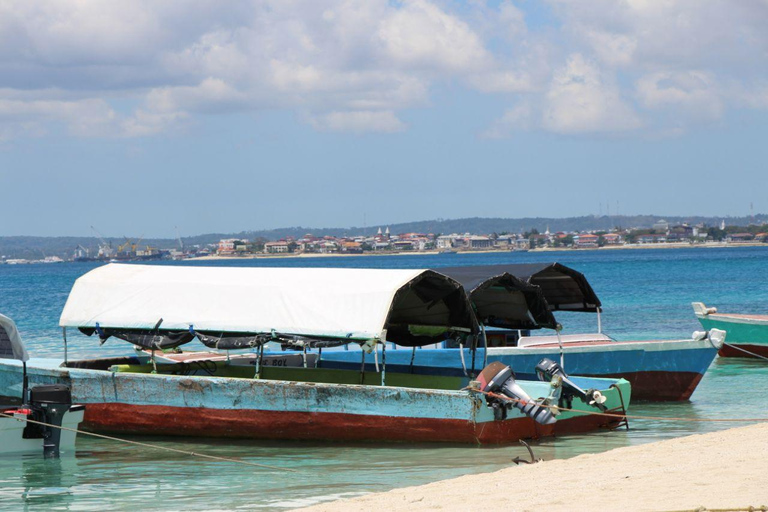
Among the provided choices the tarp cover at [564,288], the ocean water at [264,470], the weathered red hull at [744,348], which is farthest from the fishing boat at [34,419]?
the weathered red hull at [744,348]

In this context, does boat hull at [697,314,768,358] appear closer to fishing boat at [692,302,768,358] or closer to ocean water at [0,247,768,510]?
fishing boat at [692,302,768,358]

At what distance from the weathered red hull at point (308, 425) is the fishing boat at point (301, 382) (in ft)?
0.05

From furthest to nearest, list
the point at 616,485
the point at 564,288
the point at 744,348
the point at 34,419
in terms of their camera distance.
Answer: the point at 744,348 < the point at 564,288 < the point at 34,419 < the point at 616,485

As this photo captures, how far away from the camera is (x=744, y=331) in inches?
1083

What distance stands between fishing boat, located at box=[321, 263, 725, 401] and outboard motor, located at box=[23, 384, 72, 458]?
625 cm

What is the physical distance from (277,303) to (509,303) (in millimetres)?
4468

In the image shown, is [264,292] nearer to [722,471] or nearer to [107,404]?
[107,404]

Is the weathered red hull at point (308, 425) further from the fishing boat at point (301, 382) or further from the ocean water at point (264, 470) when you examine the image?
the ocean water at point (264, 470)

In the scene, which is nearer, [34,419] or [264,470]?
[264,470]

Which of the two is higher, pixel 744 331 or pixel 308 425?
pixel 308 425

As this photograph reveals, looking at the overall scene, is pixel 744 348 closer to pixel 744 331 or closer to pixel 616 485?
pixel 744 331

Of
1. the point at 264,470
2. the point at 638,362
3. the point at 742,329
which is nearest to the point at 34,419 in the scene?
the point at 264,470

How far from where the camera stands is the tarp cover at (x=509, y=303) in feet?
55.7

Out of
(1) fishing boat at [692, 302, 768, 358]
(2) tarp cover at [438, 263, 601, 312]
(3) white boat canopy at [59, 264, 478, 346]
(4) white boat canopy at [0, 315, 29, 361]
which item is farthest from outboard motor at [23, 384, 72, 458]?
(1) fishing boat at [692, 302, 768, 358]
